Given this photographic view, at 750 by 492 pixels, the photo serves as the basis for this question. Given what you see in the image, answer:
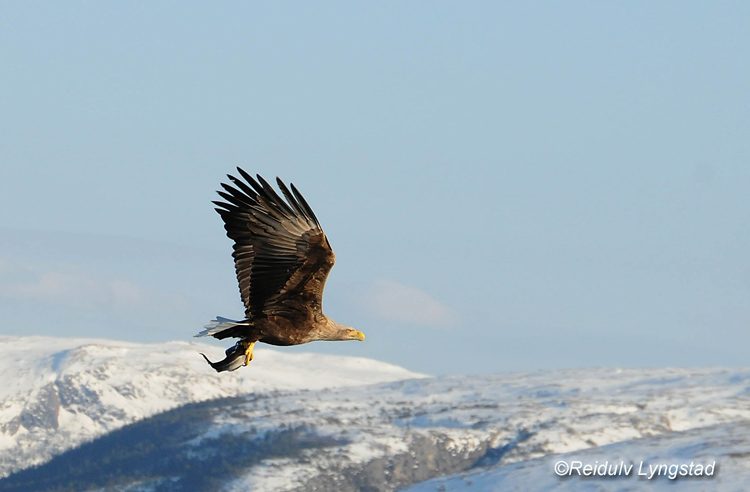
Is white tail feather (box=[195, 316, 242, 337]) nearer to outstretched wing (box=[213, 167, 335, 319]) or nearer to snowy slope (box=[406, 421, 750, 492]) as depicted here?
outstretched wing (box=[213, 167, 335, 319])

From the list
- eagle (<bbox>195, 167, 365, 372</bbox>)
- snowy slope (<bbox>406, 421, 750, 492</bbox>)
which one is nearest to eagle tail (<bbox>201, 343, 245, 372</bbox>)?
eagle (<bbox>195, 167, 365, 372</bbox>)

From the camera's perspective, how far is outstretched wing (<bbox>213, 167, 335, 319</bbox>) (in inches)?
1067

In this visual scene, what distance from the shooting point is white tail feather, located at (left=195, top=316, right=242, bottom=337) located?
88.1 ft

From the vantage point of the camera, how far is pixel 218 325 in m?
27.4

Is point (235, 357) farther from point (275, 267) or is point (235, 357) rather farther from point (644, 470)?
point (644, 470)

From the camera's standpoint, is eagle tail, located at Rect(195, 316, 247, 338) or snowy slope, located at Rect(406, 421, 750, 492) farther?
snowy slope, located at Rect(406, 421, 750, 492)

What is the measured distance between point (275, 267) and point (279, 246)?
1.57ft

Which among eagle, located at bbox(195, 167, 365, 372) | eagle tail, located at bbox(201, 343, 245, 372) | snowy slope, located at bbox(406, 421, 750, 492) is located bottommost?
snowy slope, located at bbox(406, 421, 750, 492)

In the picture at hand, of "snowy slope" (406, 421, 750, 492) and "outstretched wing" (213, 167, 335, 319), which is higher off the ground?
"outstretched wing" (213, 167, 335, 319)

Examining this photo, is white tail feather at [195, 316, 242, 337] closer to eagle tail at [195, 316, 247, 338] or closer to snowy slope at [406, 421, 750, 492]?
eagle tail at [195, 316, 247, 338]

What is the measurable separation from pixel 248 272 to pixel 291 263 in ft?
4.61

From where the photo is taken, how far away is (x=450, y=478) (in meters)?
154

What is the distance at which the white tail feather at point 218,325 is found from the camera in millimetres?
26844

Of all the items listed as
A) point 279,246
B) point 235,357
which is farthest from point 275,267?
point 235,357
